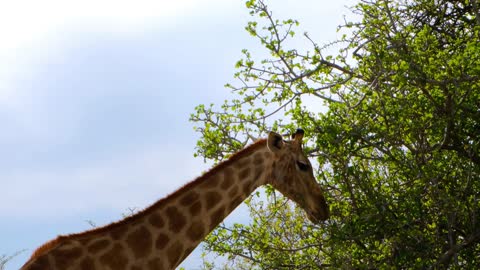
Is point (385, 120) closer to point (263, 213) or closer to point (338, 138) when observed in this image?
point (338, 138)

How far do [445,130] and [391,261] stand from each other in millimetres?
2334

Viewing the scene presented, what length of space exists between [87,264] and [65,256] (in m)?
0.26

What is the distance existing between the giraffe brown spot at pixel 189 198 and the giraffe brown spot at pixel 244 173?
66cm

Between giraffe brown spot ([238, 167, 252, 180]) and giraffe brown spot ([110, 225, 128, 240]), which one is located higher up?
giraffe brown spot ([238, 167, 252, 180])

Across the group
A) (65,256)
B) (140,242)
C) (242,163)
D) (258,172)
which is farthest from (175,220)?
(65,256)

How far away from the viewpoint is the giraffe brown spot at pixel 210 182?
9.85 m

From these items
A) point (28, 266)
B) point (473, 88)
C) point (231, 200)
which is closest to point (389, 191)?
point (473, 88)

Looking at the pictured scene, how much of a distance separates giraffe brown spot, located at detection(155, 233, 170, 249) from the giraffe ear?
1.76 m

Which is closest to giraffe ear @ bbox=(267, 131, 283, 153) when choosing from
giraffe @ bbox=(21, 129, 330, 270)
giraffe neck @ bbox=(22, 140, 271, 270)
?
giraffe @ bbox=(21, 129, 330, 270)

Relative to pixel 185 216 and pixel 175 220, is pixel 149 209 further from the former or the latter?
pixel 185 216

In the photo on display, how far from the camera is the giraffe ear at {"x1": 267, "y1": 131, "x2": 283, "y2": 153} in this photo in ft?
33.4

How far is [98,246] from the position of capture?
29.6 feet

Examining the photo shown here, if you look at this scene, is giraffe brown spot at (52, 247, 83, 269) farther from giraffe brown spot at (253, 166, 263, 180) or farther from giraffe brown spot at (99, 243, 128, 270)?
giraffe brown spot at (253, 166, 263, 180)

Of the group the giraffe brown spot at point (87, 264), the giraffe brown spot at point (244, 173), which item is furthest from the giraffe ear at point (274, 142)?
the giraffe brown spot at point (87, 264)
